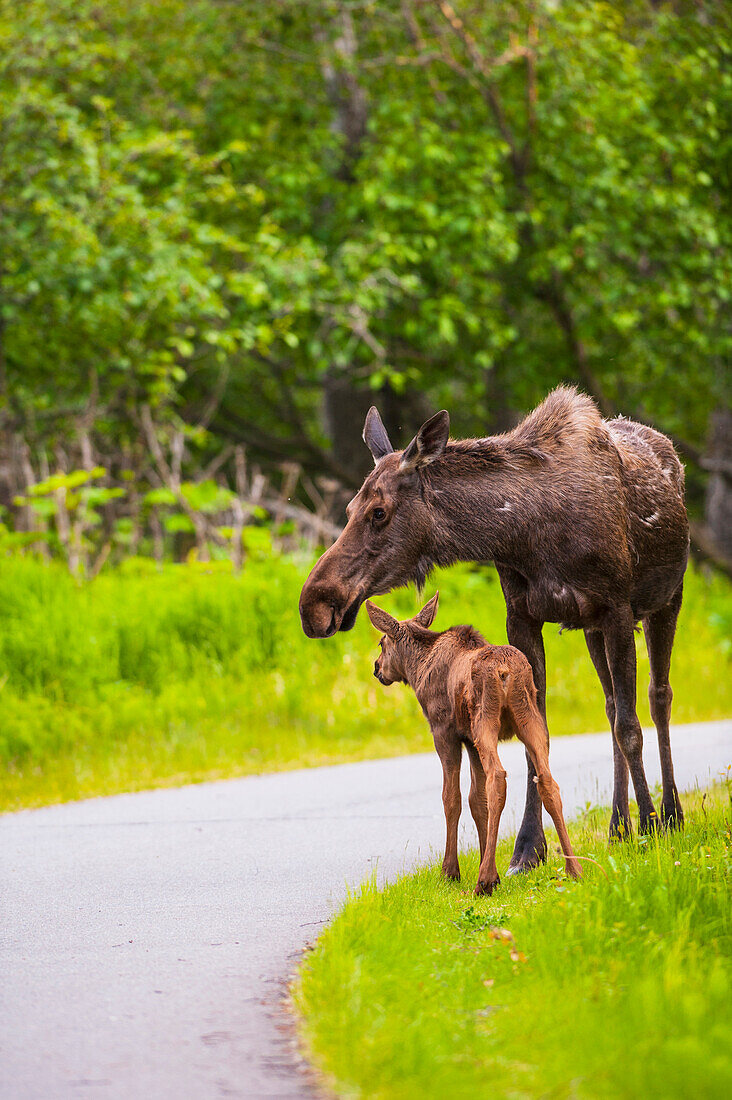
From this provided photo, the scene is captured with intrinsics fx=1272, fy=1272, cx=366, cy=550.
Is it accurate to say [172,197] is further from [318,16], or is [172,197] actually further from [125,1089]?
[125,1089]

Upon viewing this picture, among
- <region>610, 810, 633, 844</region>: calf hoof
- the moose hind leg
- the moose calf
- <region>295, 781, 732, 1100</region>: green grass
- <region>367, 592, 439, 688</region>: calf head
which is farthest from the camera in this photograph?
<region>610, 810, 633, 844</region>: calf hoof

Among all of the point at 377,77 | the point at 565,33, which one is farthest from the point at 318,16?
the point at 565,33

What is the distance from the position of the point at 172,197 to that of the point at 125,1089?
45.5 ft

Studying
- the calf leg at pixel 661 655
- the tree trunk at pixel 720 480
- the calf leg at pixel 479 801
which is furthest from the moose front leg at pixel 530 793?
the tree trunk at pixel 720 480

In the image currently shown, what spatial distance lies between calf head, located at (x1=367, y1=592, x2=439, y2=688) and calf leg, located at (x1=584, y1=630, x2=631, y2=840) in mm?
1069

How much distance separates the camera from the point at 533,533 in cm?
586

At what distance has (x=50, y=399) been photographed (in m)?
17.3

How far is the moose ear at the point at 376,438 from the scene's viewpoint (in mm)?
6043

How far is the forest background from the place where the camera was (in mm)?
14477

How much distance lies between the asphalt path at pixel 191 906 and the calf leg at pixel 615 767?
106 centimetres

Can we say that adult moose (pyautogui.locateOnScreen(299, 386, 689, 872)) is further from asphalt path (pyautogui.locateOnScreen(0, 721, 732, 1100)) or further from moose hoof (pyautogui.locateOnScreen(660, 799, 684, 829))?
asphalt path (pyautogui.locateOnScreen(0, 721, 732, 1100))

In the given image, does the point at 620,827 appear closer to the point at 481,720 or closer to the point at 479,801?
the point at 479,801

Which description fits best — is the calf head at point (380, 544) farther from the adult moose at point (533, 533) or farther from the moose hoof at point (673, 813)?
the moose hoof at point (673, 813)

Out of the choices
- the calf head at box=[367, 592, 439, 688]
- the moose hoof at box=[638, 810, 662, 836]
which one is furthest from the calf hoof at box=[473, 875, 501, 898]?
the moose hoof at box=[638, 810, 662, 836]
